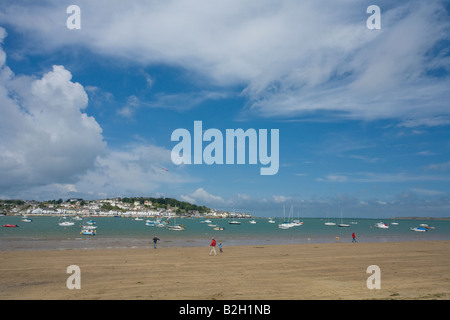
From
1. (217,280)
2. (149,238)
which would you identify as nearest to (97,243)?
(149,238)

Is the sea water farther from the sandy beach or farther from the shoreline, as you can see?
the sandy beach

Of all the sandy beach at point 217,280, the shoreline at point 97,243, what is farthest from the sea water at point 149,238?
the sandy beach at point 217,280

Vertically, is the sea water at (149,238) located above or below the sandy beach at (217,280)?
below

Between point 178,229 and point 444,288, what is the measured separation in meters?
88.2

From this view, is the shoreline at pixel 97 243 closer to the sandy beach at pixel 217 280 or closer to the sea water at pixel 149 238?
the sea water at pixel 149 238

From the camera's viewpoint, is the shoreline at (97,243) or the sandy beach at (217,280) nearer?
the sandy beach at (217,280)

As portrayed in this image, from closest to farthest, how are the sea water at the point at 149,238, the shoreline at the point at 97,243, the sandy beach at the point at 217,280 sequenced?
the sandy beach at the point at 217,280
the shoreline at the point at 97,243
the sea water at the point at 149,238

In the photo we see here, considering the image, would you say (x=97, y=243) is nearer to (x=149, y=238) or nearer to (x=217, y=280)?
(x=149, y=238)

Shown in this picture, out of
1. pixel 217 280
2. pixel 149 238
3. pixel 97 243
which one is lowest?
pixel 149 238

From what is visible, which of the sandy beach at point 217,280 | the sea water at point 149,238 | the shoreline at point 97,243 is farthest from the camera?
the sea water at point 149,238
